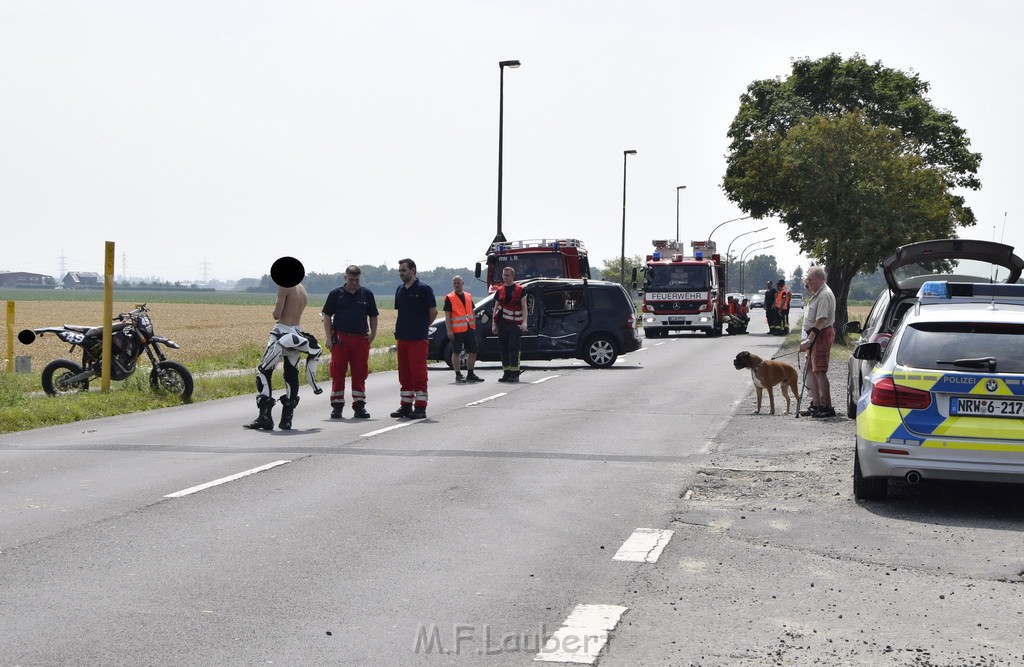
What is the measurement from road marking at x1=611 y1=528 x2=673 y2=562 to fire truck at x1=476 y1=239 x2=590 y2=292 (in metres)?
23.0

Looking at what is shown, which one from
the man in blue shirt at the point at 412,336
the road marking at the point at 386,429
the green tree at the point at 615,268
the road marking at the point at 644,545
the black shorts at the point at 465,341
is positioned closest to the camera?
the road marking at the point at 644,545

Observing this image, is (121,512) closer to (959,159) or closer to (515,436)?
(515,436)

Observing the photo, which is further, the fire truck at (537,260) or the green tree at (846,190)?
the green tree at (846,190)

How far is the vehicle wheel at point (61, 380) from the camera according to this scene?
17.5 m

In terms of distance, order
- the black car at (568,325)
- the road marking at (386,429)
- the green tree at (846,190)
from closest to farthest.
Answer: the road marking at (386,429) → the black car at (568,325) → the green tree at (846,190)

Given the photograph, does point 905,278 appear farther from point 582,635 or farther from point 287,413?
point 582,635

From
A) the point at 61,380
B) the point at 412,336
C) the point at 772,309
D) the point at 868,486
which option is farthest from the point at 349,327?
the point at 772,309

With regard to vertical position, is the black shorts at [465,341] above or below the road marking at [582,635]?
above

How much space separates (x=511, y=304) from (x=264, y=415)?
755cm

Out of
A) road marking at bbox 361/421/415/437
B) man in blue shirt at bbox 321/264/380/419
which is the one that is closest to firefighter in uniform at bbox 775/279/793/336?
man in blue shirt at bbox 321/264/380/419

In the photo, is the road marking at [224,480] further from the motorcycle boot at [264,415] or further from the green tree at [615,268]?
the green tree at [615,268]

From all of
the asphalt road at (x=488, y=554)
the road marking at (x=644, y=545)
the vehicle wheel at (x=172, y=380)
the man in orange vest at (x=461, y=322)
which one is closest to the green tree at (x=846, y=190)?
the man in orange vest at (x=461, y=322)

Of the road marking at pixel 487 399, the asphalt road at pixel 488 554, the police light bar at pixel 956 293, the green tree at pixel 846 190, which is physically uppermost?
the green tree at pixel 846 190

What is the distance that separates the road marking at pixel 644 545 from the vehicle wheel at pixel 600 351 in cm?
1748
